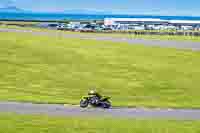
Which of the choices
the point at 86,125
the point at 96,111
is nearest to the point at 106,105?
the point at 96,111

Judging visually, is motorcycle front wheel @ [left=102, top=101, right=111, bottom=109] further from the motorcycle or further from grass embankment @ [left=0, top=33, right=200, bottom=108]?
grass embankment @ [left=0, top=33, right=200, bottom=108]

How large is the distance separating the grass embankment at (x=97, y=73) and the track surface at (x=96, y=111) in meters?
2.52

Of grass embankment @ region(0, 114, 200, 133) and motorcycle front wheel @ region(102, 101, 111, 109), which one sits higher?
grass embankment @ region(0, 114, 200, 133)

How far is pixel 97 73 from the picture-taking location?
4934 cm

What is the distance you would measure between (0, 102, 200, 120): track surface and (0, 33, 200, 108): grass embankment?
2519 mm

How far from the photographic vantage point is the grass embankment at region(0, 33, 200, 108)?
39562 mm

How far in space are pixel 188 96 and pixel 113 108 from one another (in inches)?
410

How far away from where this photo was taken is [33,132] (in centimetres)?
2258

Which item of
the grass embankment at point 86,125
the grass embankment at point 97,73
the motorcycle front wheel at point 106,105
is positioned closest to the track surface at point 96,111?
the motorcycle front wheel at point 106,105

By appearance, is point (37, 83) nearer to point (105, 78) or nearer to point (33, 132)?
point (105, 78)

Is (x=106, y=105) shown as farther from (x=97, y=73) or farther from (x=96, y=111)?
(x=97, y=73)

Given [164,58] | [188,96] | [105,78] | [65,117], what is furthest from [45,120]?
[164,58]

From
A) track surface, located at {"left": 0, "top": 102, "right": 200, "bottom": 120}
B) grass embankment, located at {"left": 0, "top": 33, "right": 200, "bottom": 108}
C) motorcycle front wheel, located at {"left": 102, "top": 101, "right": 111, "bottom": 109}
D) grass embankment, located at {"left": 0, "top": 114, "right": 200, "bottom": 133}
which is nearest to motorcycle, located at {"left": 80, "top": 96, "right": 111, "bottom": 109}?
motorcycle front wheel, located at {"left": 102, "top": 101, "right": 111, "bottom": 109}

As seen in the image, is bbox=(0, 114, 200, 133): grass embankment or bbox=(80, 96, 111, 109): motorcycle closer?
bbox=(0, 114, 200, 133): grass embankment
